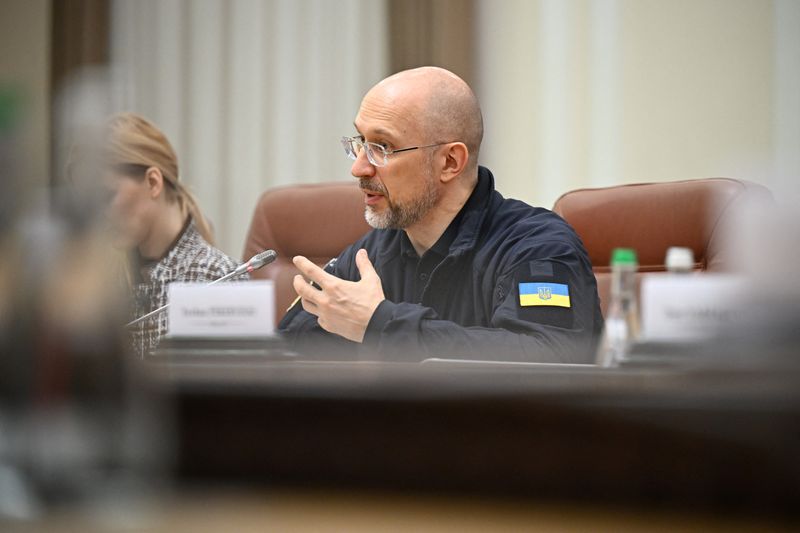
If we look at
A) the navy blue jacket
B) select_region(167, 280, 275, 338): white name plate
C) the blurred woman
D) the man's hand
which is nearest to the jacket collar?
the navy blue jacket

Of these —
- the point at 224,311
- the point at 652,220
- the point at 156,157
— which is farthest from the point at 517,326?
the point at 156,157

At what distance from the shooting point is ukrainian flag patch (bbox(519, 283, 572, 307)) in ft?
5.49

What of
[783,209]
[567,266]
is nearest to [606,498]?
[783,209]

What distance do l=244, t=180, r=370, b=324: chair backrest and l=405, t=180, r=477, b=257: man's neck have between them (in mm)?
247

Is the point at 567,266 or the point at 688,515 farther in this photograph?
the point at 567,266

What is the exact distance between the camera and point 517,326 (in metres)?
1.65

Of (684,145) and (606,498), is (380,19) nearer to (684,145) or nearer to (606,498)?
(684,145)

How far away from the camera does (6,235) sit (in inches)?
17.0

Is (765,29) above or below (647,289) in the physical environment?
above

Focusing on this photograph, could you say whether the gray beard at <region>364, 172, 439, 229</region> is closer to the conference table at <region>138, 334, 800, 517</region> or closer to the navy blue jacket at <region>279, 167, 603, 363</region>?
the navy blue jacket at <region>279, 167, 603, 363</region>

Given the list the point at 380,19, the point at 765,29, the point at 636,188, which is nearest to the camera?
the point at 636,188

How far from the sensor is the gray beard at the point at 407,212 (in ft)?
6.75

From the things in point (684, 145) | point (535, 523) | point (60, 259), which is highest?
point (684, 145)

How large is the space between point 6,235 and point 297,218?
1966 mm
